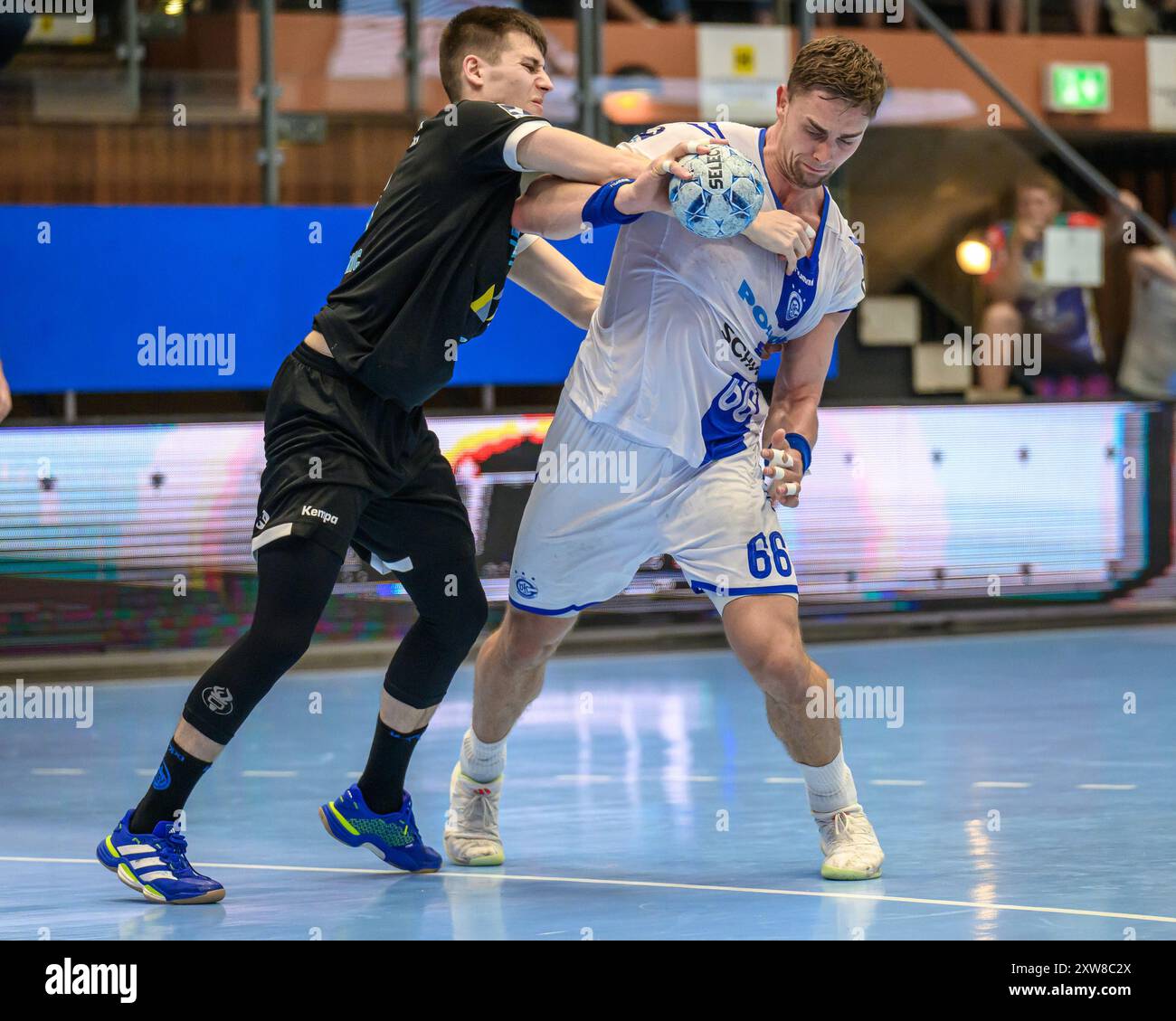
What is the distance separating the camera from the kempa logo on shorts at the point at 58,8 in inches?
339

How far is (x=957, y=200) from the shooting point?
1007cm

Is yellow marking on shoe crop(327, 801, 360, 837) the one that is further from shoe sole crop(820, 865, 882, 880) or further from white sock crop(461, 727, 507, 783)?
shoe sole crop(820, 865, 882, 880)

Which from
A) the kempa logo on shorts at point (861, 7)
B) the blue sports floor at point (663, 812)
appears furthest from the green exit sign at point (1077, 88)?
the blue sports floor at point (663, 812)

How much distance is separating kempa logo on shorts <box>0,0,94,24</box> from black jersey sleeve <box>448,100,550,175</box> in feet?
16.1

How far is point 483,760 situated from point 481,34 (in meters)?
1.76

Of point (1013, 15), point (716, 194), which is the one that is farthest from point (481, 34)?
point (1013, 15)

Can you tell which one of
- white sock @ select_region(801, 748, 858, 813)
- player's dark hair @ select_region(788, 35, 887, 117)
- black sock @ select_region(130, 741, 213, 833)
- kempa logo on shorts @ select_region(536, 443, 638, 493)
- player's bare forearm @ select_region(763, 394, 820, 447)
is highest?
player's dark hair @ select_region(788, 35, 887, 117)

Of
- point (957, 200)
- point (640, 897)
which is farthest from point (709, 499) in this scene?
point (957, 200)

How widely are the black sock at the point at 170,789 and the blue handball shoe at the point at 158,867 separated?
2 cm

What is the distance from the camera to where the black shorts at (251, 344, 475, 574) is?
13.9 feet

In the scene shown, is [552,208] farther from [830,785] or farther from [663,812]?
[663,812]

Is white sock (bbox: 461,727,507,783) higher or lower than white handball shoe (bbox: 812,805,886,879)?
higher

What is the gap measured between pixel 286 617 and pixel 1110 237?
7.14 metres

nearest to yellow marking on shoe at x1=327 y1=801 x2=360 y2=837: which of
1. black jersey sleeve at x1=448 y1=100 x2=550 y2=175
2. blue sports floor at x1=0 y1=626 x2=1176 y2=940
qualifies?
blue sports floor at x1=0 y1=626 x2=1176 y2=940
